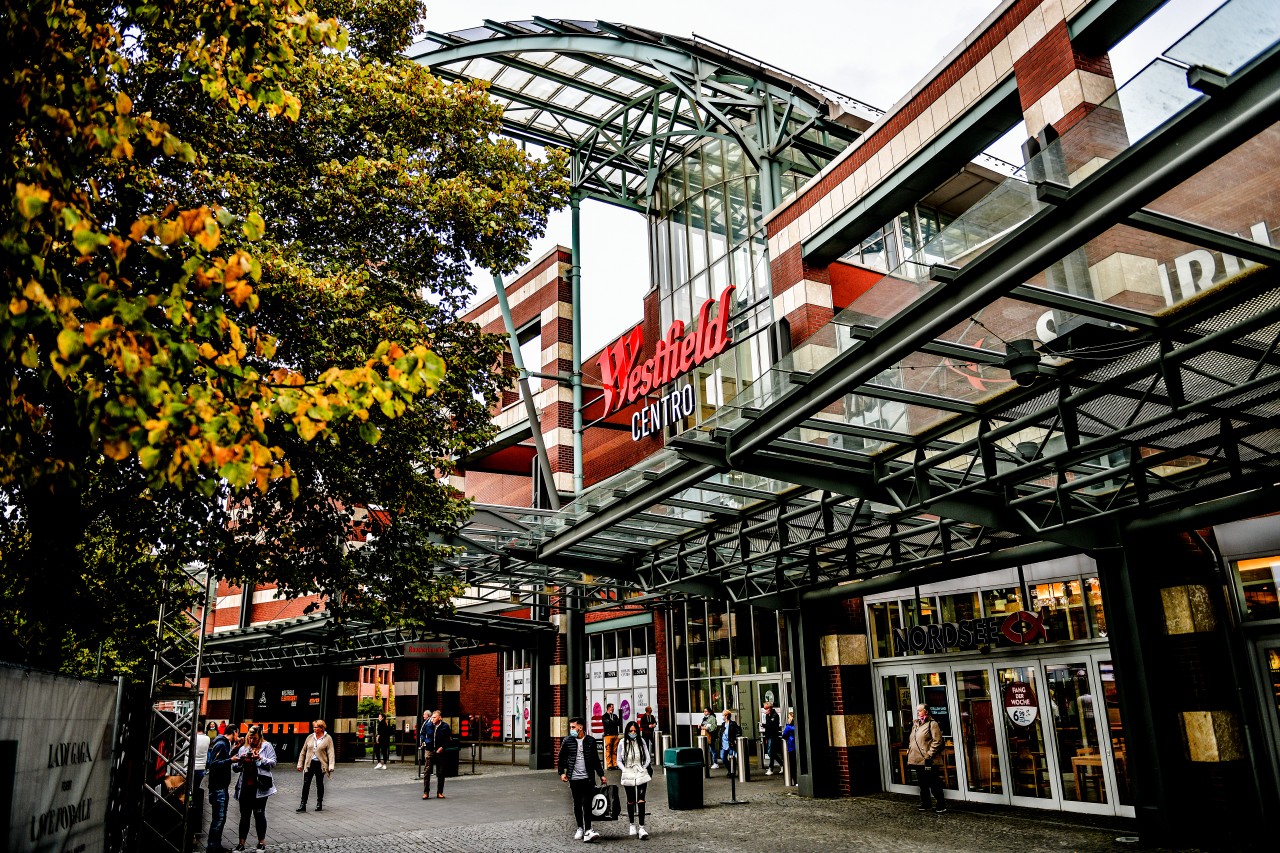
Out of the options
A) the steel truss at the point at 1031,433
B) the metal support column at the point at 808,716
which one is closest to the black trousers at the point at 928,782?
the metal support column at the point at 808,716

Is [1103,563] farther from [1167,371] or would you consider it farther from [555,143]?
[555,143]

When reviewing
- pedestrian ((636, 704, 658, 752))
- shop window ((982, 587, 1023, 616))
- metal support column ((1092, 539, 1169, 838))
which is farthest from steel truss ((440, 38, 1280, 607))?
pedestrian ((636, 704, 658, 752))

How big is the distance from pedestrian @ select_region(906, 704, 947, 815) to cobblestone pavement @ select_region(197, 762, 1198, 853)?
→ 0.37 metres

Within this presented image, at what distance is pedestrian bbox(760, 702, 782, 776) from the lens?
21703 millimetres

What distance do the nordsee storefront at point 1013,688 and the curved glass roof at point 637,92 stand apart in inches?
476

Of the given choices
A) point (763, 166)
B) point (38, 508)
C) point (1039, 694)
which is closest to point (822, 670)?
point (1039, 694)

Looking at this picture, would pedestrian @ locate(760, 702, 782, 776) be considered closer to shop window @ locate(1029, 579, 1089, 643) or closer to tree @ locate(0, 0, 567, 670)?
shop window @ locate(1029, 579, 1089, 643)

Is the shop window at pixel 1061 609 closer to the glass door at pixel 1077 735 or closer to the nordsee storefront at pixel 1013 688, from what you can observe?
the nordsee storefront at pixel 1013 688

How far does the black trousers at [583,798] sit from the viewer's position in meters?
13.6

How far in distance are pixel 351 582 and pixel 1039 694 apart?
1168cm

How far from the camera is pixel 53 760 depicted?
21.5 ft

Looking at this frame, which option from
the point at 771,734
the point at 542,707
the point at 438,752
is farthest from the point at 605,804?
the point at 542,707

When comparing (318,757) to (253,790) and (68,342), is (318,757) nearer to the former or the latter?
(253,790)

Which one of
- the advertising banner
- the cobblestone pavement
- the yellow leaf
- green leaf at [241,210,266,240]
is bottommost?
the cobblestone pavement
